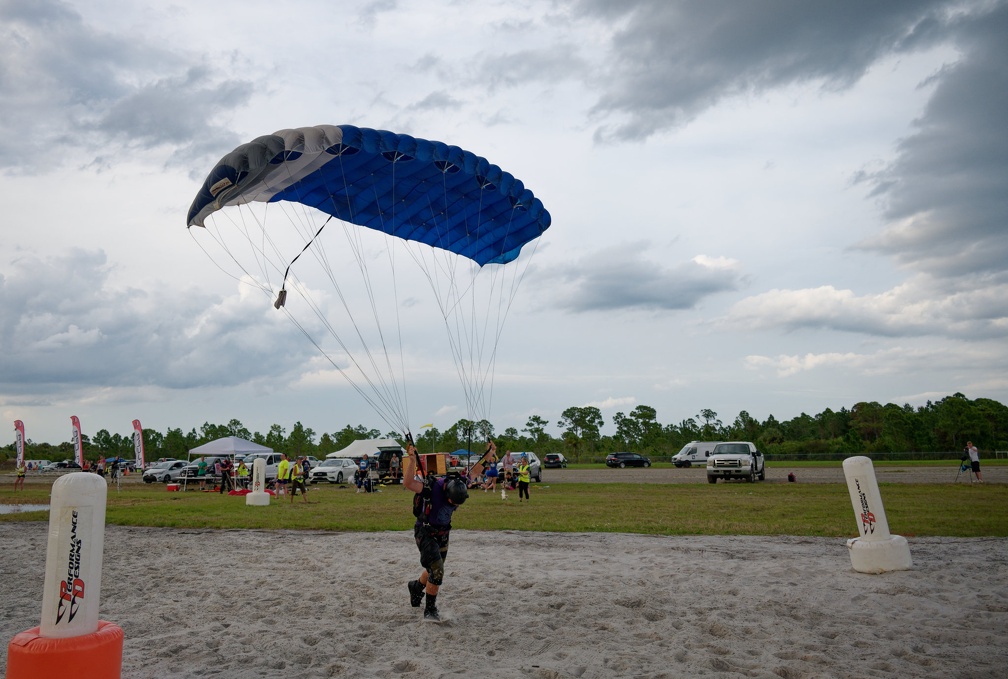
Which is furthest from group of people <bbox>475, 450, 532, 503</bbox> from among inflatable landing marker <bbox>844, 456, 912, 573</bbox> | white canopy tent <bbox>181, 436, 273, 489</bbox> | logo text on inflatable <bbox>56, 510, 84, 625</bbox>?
logo text on inflatable <bbox>56, 510, 84, 625</bbox>

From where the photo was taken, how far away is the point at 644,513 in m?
16.3

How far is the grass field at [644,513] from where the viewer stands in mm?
13070

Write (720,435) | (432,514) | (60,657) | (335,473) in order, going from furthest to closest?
(720,435) < (335,473) < (432,514) < (60,657)

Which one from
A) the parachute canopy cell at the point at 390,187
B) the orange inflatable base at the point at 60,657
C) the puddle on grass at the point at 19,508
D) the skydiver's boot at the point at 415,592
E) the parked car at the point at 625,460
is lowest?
the skydiver's boot at the point at 415,592

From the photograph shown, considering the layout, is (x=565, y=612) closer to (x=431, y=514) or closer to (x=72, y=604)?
(x=431, y=514)

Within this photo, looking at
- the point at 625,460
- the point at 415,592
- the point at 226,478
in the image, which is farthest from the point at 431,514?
the point at 625,460

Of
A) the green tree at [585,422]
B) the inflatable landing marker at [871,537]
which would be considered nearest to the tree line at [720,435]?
the green tree at [585,422]

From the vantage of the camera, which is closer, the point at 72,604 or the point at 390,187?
the point at 72,604

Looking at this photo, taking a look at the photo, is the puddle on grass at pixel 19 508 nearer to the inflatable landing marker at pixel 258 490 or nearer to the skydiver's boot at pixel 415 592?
the inflatable landing marker at pixel 258 490

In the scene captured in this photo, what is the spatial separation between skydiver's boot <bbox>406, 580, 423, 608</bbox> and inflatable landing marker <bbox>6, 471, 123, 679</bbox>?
3197 millimetres

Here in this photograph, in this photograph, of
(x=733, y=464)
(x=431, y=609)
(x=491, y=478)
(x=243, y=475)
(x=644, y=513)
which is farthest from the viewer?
(x=733, y=464)

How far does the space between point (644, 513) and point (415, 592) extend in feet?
33.3

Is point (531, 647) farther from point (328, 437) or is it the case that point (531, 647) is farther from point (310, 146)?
point (328, 437)

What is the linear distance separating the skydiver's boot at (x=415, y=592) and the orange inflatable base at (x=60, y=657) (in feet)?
10.7
